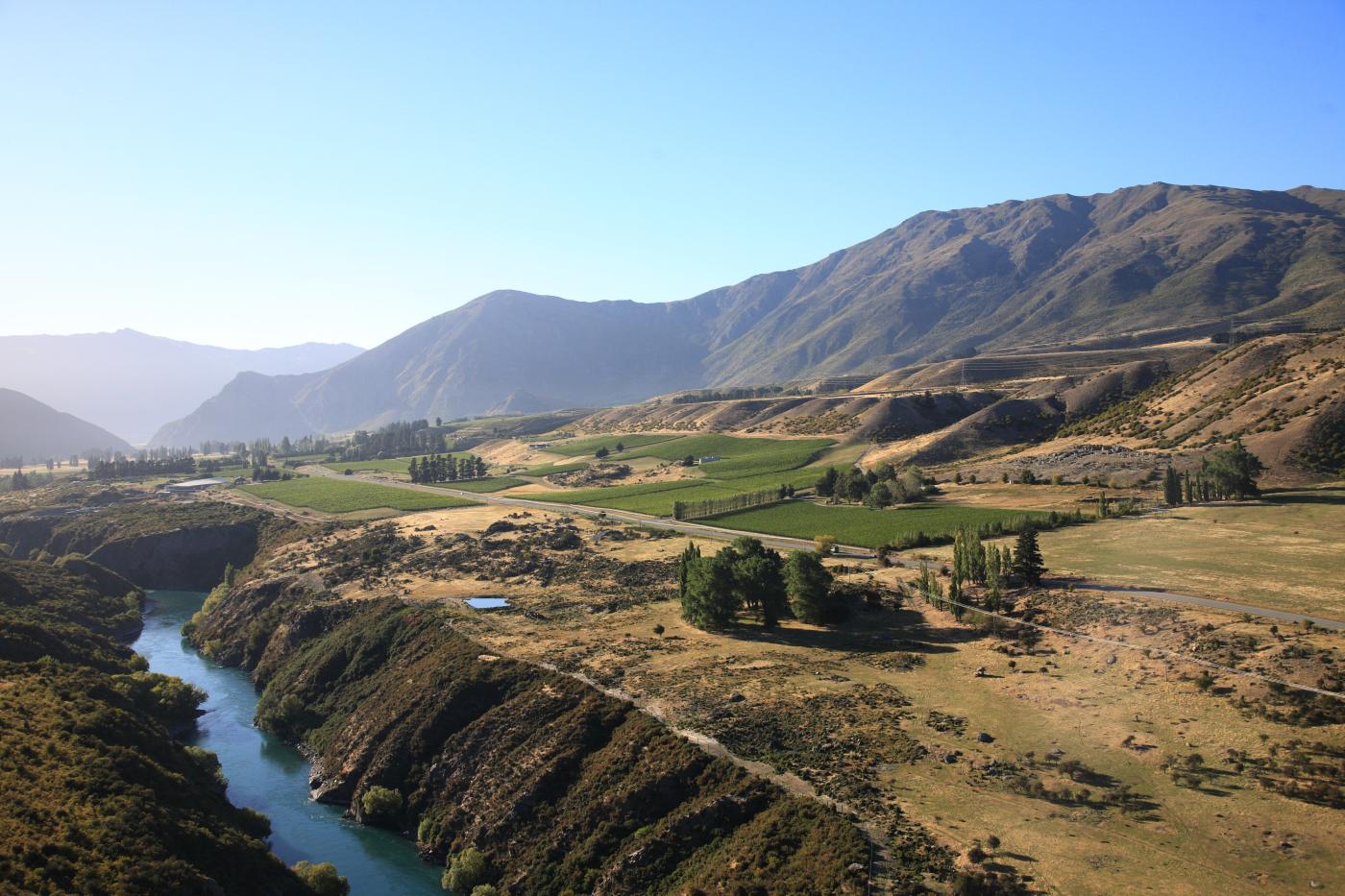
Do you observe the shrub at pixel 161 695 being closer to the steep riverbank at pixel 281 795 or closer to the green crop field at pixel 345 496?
the steep riverbank at pixel 281 795

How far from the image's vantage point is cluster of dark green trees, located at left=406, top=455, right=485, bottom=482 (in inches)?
7426

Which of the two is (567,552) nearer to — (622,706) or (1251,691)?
(622,706)

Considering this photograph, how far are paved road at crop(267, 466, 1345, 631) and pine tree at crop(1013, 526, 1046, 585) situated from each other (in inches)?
59.9

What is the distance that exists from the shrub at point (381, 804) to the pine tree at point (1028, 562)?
52.9 m

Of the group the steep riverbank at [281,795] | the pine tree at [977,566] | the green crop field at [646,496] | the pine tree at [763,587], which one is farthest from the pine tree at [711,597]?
the green crop field at [646,496]

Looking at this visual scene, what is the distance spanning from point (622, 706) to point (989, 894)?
26.9m

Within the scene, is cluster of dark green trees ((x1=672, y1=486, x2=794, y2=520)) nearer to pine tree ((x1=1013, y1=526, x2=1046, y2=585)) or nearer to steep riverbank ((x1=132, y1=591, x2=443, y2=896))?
pine tree ((x1=1013, y1=526, x2=1046, y2=585))

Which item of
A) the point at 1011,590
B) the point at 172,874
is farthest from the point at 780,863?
the point at 1011,590

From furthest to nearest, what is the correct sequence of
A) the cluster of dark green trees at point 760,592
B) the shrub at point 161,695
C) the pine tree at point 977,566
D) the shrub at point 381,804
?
1. the shrub at point 161,695
2. the pine tree at point 977,566
3. the cluster of dark green trees at point 760,592
4. the shrub at point 381,804

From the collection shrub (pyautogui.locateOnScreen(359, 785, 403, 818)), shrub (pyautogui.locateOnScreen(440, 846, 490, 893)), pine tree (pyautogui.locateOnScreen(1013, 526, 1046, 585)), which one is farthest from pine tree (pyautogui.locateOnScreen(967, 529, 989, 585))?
shrub (pyautogui.locateOnScreen(359, 785, 403, 818))

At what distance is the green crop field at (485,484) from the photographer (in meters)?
171

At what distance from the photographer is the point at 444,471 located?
192625 mm

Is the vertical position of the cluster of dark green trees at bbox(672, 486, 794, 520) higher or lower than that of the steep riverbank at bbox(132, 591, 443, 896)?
higher

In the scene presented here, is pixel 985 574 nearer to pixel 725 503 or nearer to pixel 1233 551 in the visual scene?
pixel 1233 551
